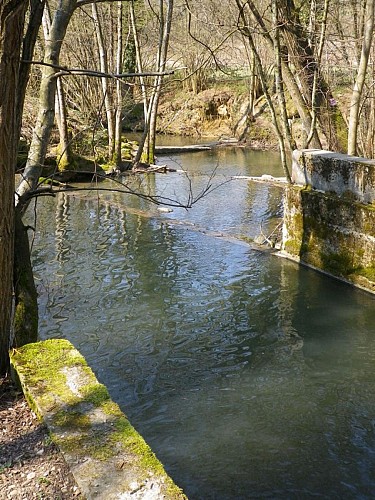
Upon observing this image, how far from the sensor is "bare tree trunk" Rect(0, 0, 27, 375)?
3.54 m

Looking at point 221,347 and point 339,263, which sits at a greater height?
point 339,263

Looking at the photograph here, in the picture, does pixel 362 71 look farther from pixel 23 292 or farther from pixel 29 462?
pixel 29 462

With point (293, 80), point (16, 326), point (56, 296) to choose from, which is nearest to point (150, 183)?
point (293, 80)

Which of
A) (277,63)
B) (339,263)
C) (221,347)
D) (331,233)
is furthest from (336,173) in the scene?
(221,347)

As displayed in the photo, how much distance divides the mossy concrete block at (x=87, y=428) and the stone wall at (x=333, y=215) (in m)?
5.27

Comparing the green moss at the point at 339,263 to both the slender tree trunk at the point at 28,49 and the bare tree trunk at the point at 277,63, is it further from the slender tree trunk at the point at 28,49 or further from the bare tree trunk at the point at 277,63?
the slender tree trunk at the point at 28,49

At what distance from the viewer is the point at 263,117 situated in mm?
29188

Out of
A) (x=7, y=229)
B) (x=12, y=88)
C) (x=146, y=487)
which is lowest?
(x=146, y=487)

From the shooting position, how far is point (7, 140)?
3783 millimetres

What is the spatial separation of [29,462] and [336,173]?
6706mm

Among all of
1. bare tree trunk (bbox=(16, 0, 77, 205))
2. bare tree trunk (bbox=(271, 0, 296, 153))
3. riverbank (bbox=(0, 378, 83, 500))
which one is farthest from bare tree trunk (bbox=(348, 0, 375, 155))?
riverbank (bbox=(0, 378, 83, 500))

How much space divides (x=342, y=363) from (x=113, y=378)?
2.29 metres

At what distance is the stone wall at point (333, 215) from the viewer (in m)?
8.15

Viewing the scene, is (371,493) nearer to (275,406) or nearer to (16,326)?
(275,406)
